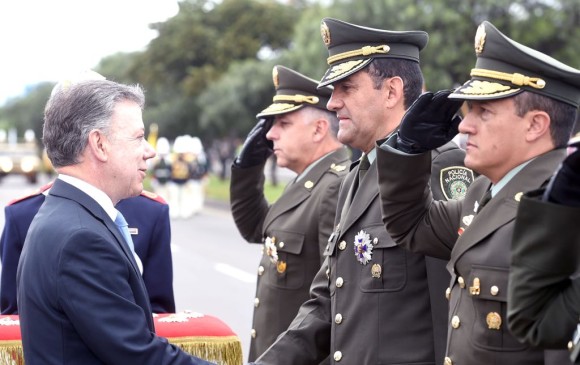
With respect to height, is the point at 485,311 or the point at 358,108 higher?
the point at 358,108

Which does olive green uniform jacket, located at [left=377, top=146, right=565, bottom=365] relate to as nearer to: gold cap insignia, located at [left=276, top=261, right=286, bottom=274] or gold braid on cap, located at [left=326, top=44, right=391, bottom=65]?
gold braid on cap, located at [left=326, top=44, right=391, bottom=65]

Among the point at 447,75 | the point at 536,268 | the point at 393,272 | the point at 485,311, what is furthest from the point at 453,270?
the point at 447,75

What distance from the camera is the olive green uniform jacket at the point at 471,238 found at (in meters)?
2.91

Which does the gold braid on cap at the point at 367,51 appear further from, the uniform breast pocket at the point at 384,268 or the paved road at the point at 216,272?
the paved road at the point at 216,272

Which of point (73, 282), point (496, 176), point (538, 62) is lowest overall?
point (73, 282)

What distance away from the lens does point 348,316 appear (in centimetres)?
372

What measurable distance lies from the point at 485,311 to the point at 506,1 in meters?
18.9

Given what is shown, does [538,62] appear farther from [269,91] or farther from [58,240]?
[269,91]

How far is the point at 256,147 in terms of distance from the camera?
520 cm

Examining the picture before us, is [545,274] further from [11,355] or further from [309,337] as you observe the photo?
[11,355]

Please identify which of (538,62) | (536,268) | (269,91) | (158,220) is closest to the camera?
(536,268)

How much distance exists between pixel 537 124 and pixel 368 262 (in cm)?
95

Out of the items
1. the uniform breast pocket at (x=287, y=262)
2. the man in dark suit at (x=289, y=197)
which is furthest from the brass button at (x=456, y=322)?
the uniform breast pocket at (x=287, y=262)

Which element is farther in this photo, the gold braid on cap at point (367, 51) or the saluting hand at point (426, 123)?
the gold braid on cap at point (367, 51)
